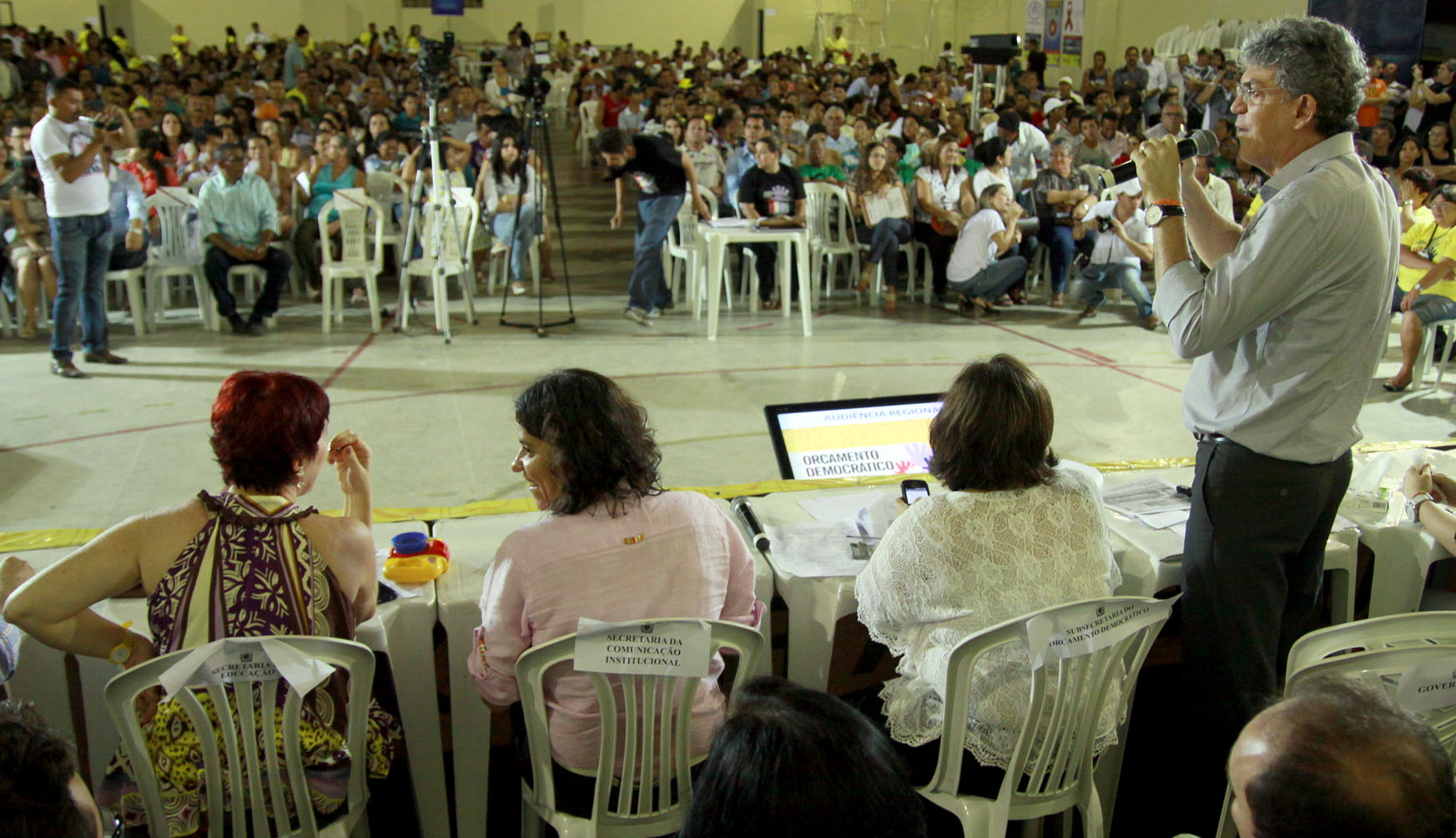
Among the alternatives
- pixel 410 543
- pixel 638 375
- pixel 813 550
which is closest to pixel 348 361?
pixel 638 375

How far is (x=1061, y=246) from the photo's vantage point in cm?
738

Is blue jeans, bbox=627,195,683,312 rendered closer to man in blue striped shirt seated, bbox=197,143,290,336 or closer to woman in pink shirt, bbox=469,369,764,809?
man in blue striped shirt seated, bbox=197,143,290,336

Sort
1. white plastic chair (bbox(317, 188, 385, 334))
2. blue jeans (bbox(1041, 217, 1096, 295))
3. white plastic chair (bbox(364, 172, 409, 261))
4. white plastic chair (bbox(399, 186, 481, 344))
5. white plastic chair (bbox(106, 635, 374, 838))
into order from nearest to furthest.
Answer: white plastic chair (bbox(106, 635, 374, 838)), white plastic chair (bbox(399, 186, 481, 344)), white plastic chair (bbox(317, 188, 385, 334)), blue jeans (bbox(1041, 217, 1096, 295)), white plastic chair (bbox(364, 172, 409, 261))

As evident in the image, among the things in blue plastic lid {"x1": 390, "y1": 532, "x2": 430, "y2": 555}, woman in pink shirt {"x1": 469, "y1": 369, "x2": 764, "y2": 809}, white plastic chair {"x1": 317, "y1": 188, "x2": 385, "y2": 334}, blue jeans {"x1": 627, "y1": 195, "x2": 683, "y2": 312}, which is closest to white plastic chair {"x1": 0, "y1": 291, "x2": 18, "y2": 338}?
white plastic chair {"x1": 317, "y1": 188, "x2": 385, "y2": 334}

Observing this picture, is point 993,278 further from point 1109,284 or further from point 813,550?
point 813,550

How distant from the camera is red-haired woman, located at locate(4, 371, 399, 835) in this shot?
1.57 meters

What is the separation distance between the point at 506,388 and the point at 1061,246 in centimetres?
413

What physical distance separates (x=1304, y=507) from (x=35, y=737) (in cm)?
185

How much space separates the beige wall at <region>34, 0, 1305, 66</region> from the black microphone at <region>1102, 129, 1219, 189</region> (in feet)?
47.5

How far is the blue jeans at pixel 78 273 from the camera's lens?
5094mm

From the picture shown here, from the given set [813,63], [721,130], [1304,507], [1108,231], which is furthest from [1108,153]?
[813,63]

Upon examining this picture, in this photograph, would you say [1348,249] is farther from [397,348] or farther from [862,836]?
[397,348]

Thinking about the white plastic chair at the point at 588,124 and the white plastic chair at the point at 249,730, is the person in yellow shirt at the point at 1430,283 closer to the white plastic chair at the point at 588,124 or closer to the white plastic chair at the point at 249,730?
the white plastic chair at the point at 249,730

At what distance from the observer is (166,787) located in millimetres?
1574
